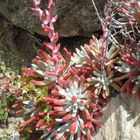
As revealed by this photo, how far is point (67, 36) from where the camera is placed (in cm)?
454

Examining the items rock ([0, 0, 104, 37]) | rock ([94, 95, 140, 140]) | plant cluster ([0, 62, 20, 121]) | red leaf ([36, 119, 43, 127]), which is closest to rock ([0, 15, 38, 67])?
rock ([0, 0, 104, 37])

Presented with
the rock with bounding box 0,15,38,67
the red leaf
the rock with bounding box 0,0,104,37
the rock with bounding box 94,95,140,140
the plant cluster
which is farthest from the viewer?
the rock with bounding box 0,15,38,67

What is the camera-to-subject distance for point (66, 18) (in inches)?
173

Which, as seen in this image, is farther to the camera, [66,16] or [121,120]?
[66,16]

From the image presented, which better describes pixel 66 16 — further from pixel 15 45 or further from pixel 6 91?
pixel 6 91

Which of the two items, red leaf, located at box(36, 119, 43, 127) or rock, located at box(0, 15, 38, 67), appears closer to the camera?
red leaf, located at box(36, 119, 43, 127)

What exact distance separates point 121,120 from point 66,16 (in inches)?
58.5

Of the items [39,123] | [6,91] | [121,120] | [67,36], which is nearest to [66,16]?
[67,36]

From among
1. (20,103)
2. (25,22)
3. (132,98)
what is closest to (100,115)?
(132,98)

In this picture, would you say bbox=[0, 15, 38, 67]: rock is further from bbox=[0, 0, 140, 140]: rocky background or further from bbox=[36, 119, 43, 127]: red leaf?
bbox=[36, 119, 43, 127]: red leaf

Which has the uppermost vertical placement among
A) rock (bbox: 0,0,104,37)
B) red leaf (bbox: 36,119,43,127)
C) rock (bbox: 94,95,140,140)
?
rock (bbox: 0,0,104,37)

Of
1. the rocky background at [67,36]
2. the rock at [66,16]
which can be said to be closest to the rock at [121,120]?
the rocky background at [67,36]

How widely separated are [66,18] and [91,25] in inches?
12.4

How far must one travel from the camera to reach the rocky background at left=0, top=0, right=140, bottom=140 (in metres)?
3.57
